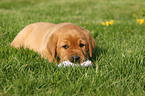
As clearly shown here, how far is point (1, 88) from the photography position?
2.76 metres

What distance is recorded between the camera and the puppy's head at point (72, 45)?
3.56 metres

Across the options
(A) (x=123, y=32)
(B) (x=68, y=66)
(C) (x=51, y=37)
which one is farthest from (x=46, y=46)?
(A) (x=123, y=32)

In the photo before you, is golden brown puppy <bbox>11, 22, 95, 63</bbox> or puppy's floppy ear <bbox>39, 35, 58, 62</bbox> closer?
golden brown puppy <bbox>11, 22, 95, 63</bbox>

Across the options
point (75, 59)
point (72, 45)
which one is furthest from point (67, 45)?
point (75, 59)

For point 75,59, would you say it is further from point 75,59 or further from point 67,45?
point 67,45

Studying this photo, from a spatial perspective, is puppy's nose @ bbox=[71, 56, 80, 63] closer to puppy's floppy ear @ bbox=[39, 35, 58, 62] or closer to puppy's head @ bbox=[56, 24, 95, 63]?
puppy's head @ bbox=[56, 24, 95, 63]

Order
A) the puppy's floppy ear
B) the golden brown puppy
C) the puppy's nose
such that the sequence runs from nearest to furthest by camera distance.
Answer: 1. the puppy's nose
2. the golden brown puppy
3. the puppy's floppy ear

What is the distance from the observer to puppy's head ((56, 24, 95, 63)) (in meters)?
3.56

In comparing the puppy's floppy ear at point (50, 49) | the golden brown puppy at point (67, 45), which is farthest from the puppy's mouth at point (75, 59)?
the puppy's floppy ear at point (50, 49)

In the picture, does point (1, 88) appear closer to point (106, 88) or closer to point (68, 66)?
point (68, 66)

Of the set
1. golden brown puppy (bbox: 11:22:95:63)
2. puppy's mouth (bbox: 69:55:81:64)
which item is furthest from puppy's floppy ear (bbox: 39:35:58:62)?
puppy's mouth (bbox: 69:55:81:64)

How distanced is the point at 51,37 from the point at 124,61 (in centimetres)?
155

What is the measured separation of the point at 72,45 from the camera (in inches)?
145

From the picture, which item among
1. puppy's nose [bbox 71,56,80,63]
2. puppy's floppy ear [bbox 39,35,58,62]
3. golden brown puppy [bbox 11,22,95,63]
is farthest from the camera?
puppy's floppy ear [bbox 39,35,58,62]
